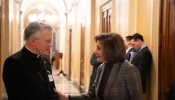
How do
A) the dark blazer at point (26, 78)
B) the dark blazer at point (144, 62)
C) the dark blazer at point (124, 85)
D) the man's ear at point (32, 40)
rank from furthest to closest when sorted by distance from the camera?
the dark blazer at point (144, 62)
the dark blazer at point (124, 85)
the man's ear at point (32, 40)
the dark blazer at point (26, 78)

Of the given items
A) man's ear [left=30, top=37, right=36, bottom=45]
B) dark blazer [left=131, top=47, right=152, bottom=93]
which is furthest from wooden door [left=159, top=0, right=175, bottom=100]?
man's ear [left=30, top=37, right=36, bottom=45]

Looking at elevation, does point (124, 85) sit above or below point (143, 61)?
below

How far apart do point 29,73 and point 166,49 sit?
7.23 ft

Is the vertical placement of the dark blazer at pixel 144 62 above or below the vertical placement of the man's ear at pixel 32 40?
below

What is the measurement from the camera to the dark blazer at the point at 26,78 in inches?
76.5

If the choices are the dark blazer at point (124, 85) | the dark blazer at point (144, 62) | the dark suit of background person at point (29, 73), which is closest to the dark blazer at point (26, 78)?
the dark suit of background person at point (29, 73)

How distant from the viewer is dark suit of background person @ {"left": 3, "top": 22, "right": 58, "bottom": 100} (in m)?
1.94

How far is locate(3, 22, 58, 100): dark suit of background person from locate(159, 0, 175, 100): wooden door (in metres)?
1.94

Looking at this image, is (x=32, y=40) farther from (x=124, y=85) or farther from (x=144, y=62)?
(x=144, y=62)

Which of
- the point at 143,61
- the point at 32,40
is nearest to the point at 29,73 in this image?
the point at 32,40

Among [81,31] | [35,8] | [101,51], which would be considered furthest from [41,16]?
[101,51]

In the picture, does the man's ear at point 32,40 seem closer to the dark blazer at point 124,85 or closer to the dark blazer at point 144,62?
the dark blazer at point 124,85

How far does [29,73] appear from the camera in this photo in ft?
6.64

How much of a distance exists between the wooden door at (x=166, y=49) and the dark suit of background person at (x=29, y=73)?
194 centimetres
